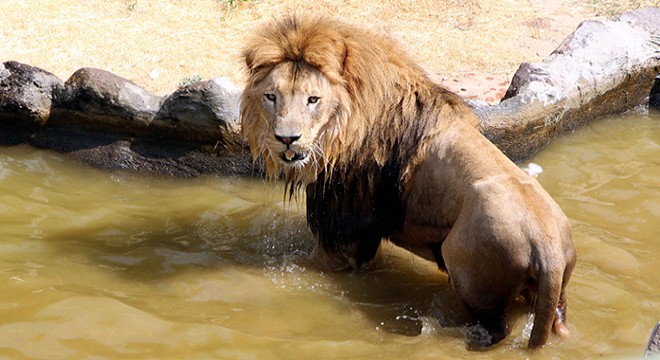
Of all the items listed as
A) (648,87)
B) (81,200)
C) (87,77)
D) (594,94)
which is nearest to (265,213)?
(81,200)

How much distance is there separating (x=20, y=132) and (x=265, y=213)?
2.37 metres

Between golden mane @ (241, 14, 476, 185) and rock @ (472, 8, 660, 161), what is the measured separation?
5.72 feet

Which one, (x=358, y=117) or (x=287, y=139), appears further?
(x=358, y=117)

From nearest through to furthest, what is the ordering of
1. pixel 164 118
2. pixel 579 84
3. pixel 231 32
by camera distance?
pixel 164 118 → pixel 579 84 → pixel 231 32

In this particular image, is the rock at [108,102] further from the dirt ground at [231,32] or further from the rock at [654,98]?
the rock at [654,98]

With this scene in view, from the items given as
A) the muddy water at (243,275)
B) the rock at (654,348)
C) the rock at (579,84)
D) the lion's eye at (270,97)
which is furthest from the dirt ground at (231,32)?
the rock at (654,348)

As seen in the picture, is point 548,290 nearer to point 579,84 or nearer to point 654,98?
point 579,84

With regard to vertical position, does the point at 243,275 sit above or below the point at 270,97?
below

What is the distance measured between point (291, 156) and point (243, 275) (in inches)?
43.0

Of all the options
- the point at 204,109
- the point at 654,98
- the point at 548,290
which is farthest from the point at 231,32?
the point at 548,290

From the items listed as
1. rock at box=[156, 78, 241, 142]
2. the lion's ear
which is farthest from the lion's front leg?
rock at box=[156, 78, 241, 142]

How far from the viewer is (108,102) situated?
283 inches

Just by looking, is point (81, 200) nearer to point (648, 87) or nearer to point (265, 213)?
point (265, 213)

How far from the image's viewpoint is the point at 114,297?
5410 millimetres
